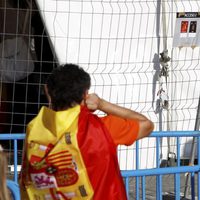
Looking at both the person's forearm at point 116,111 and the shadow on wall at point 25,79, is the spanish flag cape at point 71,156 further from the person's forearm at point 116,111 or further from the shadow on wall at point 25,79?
the shadow on wall at point 25,79

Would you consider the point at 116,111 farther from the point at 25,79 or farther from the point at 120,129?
the point at 25,79

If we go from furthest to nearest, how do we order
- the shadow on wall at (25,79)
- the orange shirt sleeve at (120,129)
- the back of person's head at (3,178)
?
the shadow on wall at (25,79)
the orange shirt sleeve at (120,129)
the back of person's head at (3,178)

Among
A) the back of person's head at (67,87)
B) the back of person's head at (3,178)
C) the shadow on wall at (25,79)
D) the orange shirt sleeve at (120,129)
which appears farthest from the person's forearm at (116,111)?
the shadow on wall at (25,79)

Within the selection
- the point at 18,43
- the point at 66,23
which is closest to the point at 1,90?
the point at 18,43

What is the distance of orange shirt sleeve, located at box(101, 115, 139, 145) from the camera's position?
3363 mm

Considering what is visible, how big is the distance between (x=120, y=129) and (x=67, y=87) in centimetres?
35

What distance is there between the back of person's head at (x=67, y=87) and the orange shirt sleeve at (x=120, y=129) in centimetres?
21

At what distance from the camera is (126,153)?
7445mm

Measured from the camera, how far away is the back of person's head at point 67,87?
3.24 m

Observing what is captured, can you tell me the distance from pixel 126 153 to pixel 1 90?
150 cm

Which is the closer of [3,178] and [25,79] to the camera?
[3,178]

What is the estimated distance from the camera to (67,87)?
3.24m

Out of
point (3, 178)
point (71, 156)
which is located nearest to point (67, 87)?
point (71, 156)

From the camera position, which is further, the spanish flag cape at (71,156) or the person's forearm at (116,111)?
the person's forearm at (116,111)
